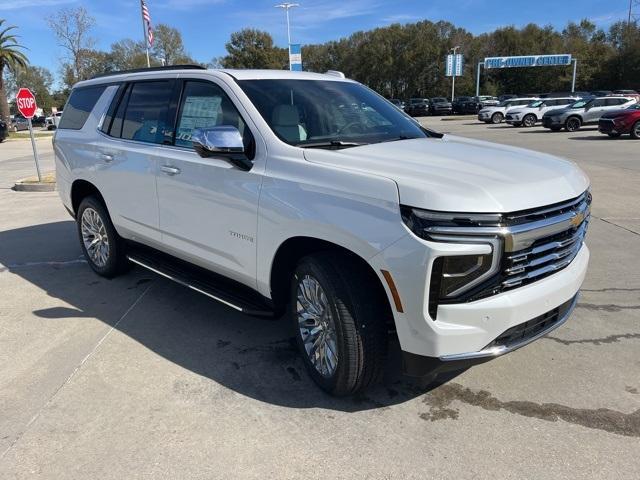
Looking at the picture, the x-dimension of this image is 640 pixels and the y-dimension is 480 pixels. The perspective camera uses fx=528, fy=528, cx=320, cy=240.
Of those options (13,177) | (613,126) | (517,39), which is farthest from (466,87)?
(13,177)

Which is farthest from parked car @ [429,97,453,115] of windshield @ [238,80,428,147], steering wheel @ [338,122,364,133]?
steering wheel @ [338,122,364,133]

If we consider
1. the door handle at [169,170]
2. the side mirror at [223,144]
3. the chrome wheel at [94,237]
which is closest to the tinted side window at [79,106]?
the chrome wheel at [94,237]

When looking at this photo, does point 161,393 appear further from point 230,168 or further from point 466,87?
point 466,87

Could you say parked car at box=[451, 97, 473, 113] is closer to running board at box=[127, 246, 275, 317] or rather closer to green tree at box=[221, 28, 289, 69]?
green tree at box=[221, 28, 289, 69]

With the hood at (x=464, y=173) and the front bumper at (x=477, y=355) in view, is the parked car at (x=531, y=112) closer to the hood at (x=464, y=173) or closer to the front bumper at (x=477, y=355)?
the hood at (x=464, y=173)

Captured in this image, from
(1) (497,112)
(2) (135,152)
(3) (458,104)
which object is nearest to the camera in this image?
(2) (135,152)

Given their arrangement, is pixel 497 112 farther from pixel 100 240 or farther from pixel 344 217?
pixel 344 217

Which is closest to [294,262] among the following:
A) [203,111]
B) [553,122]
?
[203,111]

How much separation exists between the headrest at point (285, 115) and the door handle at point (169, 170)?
0.94 meters

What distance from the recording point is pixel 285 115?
366cm

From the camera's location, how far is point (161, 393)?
342 cm

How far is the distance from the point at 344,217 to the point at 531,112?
105 feet

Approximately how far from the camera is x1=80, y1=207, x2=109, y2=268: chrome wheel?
5.44m

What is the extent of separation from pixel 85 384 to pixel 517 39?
277ft
